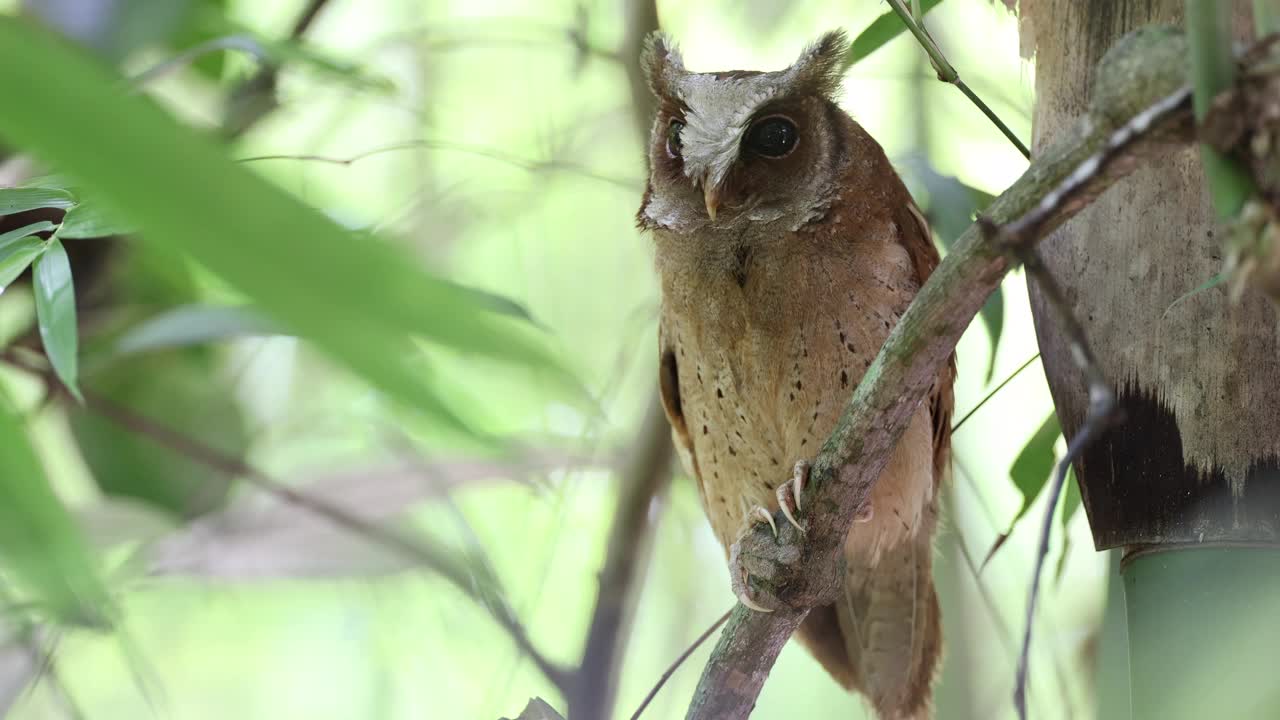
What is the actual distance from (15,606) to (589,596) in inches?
39.2

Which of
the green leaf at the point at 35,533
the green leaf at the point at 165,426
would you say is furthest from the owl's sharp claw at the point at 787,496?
the green leaf at the point at 165,426

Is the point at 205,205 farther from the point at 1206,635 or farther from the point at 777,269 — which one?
the point at 777,269

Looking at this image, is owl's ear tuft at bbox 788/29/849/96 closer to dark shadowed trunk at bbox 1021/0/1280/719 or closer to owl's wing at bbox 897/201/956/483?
owl's wing at bbox 897/201/956/483

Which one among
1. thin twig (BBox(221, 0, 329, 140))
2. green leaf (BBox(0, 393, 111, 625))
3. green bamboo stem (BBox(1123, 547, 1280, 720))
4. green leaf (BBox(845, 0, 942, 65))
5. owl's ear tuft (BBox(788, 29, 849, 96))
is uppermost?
thin twig (BBox(221, 0, 329, 140))

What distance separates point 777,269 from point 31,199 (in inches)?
32.4

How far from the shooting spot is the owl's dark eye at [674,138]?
1540mm

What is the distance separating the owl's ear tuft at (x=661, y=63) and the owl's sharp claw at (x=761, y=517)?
57 cm

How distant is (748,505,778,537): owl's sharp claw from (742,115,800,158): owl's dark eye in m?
0.45

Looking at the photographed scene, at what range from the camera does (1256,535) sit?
0.86 metres

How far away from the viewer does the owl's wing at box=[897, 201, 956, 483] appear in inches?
58.4

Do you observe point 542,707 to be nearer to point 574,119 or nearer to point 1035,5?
point 1035,5

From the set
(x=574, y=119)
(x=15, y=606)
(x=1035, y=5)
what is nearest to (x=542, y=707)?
(x=15, y=606)

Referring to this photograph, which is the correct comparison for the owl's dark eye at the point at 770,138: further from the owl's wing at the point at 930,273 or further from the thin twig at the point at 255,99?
the thin twig at the point at 255,99

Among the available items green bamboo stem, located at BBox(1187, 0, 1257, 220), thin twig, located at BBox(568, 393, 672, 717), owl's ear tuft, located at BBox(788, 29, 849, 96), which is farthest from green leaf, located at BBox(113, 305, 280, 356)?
green bamboo stem, located at BBox(1187, 0, 1257, 220)
